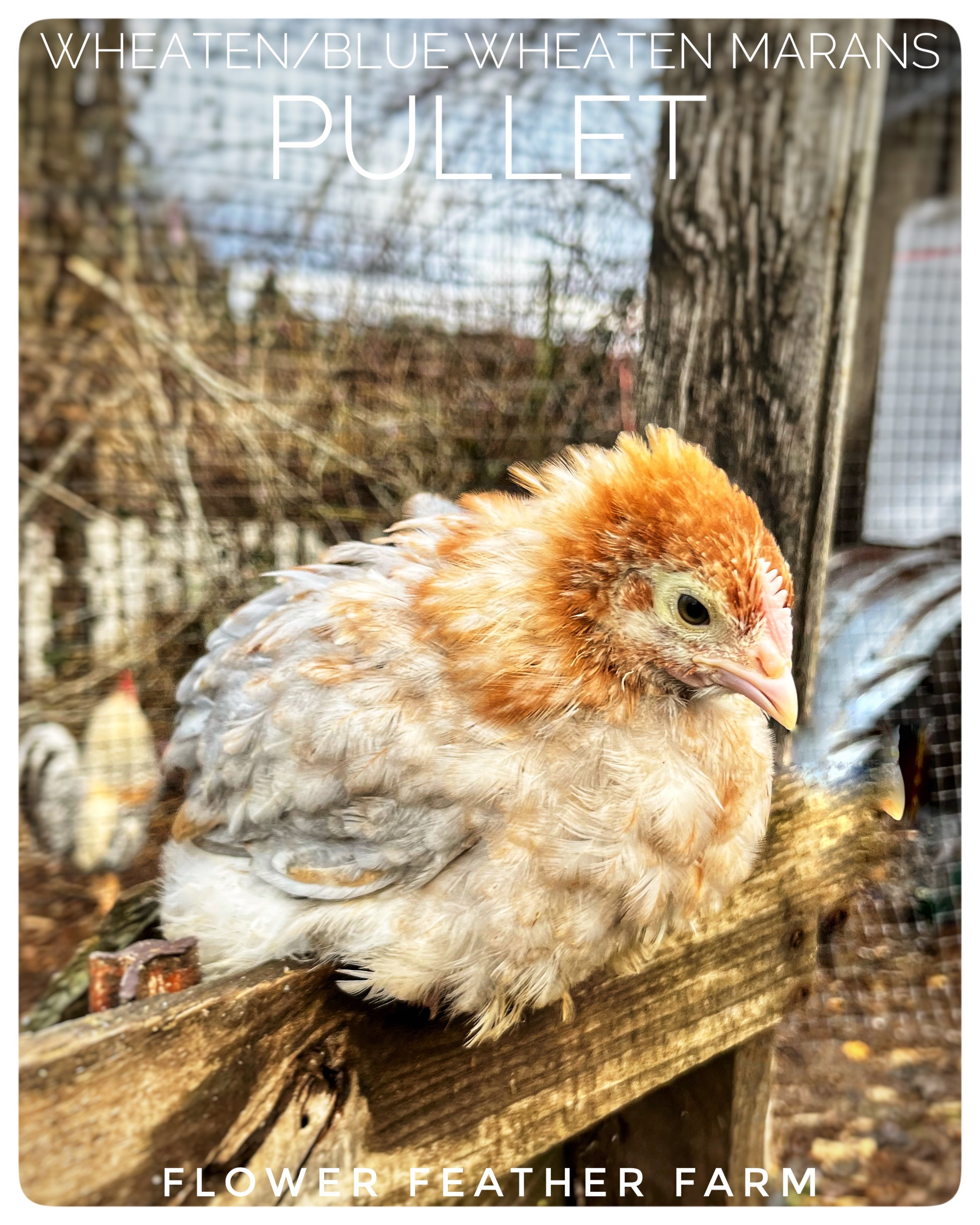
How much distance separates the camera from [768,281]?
122 cm

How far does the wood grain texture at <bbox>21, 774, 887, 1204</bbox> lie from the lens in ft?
2.59

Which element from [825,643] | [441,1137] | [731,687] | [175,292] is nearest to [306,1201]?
[441,1137]

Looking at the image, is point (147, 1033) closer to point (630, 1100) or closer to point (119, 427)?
point (630, 1100)

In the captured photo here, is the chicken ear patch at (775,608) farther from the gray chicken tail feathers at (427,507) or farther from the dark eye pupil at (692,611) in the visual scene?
the gray chicken tail feathers at (427,507)

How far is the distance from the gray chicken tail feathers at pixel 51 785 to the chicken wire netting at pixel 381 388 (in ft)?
0.10

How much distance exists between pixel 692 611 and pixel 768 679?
10 cm

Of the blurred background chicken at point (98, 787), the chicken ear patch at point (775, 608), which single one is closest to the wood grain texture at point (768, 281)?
the chicken ear patch at point (775, 608)

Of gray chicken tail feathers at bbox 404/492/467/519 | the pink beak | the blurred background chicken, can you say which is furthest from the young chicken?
the blurred background chicken

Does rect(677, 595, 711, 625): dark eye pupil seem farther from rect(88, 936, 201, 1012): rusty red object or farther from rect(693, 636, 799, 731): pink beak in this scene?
rect(88, 936, 201, 1012): rusty red object

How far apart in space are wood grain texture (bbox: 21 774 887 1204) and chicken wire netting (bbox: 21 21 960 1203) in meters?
0.21

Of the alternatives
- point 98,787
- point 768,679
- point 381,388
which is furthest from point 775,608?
point 98,787

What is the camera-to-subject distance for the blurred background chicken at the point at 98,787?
118cm

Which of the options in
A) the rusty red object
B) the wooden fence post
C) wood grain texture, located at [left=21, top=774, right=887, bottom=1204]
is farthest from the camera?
the wooden fence post

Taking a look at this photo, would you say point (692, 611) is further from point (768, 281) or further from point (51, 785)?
point (51, 785)
